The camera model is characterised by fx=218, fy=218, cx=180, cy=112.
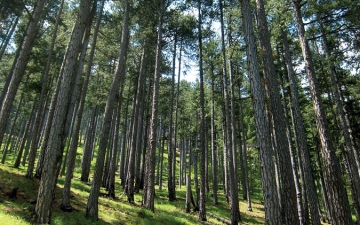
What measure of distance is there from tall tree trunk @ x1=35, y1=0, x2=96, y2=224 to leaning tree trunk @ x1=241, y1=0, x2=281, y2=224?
19.0 ft

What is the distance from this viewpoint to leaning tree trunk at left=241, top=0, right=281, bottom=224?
5824 mm

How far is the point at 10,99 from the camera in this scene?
9.38m

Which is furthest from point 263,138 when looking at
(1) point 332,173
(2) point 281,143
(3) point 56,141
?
(3) point 56,141

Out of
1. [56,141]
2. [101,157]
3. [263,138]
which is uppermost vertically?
[263,138]

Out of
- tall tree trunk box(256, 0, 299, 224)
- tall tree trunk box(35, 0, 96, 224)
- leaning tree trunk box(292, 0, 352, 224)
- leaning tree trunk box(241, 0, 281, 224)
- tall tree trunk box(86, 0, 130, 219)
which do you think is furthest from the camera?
tall tree trunk box(86, 0, 130, 219)

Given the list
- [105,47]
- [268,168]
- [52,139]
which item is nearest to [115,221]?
[52,139]

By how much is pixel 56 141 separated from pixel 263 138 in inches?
253

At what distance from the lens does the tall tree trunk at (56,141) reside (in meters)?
6.52

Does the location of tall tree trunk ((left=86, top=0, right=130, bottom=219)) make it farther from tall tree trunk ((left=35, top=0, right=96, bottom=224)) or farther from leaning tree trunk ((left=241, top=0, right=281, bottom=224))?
leaning tree trunk ((left=241, top=0, right=281, bottom=224))

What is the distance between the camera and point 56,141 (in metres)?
7.02

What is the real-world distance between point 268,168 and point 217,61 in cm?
1227

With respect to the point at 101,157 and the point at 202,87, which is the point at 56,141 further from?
the point at 202,87

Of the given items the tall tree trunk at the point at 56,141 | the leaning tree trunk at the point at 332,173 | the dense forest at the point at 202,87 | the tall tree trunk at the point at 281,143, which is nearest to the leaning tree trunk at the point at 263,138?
the dense forest at the point at 202,87

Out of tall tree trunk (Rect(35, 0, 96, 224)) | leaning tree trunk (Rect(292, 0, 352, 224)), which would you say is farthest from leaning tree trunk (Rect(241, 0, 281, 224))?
tall tree trunk (Rect(35, 0, 96, 224))
